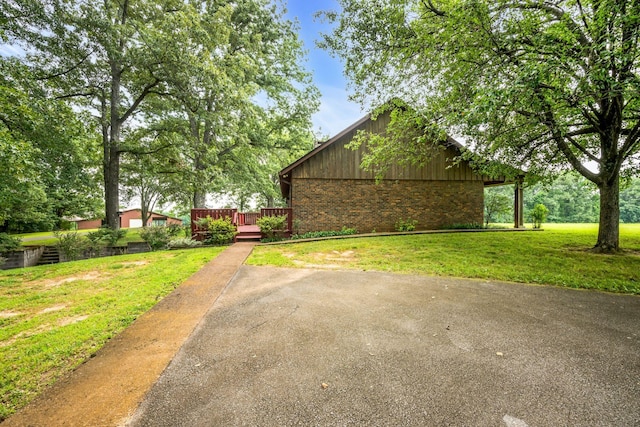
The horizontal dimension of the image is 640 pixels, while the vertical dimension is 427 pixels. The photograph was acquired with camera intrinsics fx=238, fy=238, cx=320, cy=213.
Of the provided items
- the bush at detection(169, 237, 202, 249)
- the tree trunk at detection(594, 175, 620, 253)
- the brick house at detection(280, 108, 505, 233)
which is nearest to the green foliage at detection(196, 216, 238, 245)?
the bush at detection(169, 237, 202, 249)

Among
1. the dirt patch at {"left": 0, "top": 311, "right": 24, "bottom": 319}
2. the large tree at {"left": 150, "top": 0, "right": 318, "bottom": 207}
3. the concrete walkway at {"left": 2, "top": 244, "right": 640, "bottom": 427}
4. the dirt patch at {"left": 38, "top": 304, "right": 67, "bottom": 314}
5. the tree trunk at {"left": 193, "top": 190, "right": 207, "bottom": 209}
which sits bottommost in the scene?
the dirt patch at {"left": 0, "top": 311, "right": 24, "bottom": 319}

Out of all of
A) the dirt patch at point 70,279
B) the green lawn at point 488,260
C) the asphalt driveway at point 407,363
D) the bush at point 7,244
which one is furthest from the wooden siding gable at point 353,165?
the bush at point 7,244

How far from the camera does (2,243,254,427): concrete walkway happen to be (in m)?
1.79

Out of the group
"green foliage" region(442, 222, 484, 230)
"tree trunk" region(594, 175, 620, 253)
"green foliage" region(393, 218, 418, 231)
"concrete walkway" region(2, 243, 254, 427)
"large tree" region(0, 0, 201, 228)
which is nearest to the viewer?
"concrete walkway" region(2, 243, 254, 427)

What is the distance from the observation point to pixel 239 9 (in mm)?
15055

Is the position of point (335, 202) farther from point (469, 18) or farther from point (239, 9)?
point (239, 9)

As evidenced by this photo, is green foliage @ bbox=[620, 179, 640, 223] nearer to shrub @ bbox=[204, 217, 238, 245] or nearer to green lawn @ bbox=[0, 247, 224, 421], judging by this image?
shrub @ bbox=[204, 217, 238, 245]

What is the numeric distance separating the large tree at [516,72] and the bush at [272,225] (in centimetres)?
633

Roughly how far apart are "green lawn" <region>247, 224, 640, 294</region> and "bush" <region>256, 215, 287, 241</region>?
5.29 feet

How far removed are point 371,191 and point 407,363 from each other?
11046 millimetres

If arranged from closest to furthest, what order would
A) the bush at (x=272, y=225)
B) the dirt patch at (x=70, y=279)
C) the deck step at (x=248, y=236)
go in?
the dirt patch at (x=70, y=279) → the bush at (x=272, y=225) → the deck step at (x=248, y=236)

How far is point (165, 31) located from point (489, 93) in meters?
13.5

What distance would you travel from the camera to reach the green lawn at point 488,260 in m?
5.10

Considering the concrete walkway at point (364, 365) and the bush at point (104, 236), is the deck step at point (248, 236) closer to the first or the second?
the bush at point (104, 236)
